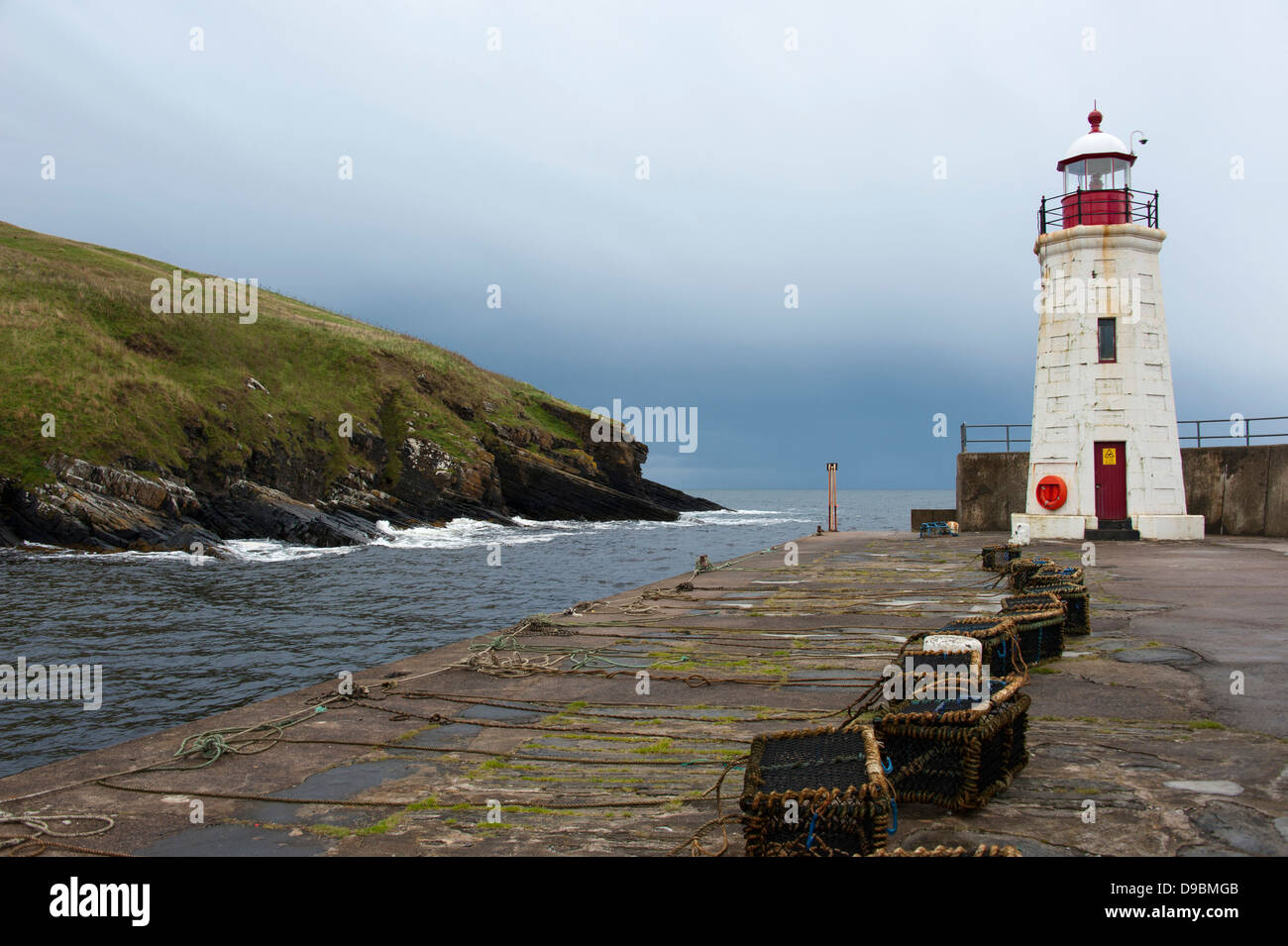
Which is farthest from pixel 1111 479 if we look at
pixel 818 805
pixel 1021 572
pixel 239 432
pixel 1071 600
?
pixel 239 432

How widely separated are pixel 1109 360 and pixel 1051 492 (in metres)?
3.70

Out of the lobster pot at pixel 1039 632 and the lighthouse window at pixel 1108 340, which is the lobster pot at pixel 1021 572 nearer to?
the lobster pot at pixel 1039 632

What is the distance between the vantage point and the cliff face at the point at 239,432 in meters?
31.0

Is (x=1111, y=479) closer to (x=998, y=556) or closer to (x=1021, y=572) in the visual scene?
(x=998, y=556)

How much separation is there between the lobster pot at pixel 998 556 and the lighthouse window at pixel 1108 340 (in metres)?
8.66

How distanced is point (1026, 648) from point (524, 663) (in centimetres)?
488

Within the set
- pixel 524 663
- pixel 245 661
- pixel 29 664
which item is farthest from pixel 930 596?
pixel 29 664

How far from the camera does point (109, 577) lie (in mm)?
22484

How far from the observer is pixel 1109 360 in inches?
818
